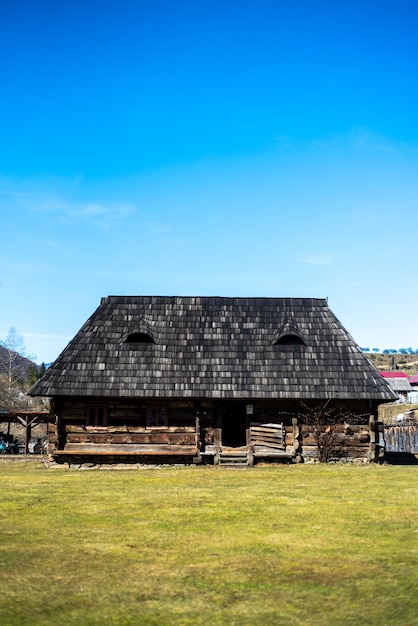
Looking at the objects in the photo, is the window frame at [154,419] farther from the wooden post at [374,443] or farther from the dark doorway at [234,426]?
the wooden post at [374,443]

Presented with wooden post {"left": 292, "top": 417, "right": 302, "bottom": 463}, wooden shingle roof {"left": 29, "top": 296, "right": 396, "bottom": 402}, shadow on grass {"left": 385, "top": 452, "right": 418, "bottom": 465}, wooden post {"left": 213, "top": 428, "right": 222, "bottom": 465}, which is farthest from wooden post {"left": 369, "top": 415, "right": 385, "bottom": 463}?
wooden post {"left": 213, "top": 428, "right": 222, "bottom": 465}

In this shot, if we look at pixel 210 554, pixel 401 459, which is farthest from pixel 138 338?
pixel 210 554

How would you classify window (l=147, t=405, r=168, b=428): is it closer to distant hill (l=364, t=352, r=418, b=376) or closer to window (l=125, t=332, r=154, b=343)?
window (l=125, t=332, r=154, b=343)

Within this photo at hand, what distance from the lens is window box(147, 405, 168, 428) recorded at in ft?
78.3

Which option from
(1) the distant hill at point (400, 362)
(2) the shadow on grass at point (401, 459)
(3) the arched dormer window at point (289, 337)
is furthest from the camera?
(1) the distant hill at point (400, 362)

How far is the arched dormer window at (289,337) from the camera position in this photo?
25438mm

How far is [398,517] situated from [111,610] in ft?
24.6

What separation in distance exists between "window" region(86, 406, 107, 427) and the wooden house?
38 mm

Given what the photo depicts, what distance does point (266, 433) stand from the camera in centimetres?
2389

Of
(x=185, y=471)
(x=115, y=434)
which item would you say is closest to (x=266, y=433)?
(x=185, y=471)

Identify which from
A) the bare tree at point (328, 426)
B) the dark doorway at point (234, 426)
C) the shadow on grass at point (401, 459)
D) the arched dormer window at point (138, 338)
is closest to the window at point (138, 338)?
the arched dormer window at point (138, 338)

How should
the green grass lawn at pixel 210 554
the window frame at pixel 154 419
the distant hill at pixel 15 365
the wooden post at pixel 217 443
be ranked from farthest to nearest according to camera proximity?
the distant hill at pixel 15 365
the window frame at pixel 154 419
the wooden post at pixel 217 443
the green grass lawn at pixel 210 554

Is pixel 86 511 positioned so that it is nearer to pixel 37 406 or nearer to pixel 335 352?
pixel 335 352

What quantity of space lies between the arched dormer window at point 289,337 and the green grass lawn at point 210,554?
27.3ft
